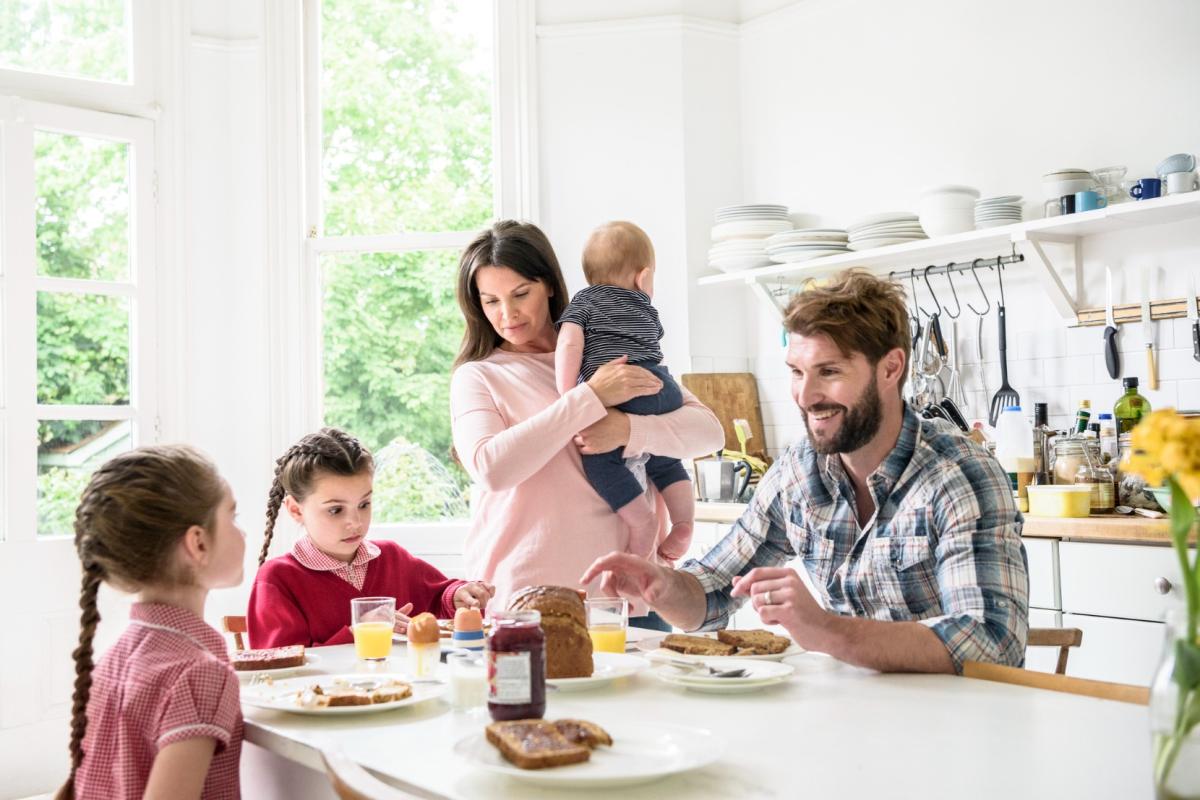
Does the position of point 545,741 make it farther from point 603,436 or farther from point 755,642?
point 603,436

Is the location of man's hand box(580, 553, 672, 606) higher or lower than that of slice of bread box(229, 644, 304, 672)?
higher

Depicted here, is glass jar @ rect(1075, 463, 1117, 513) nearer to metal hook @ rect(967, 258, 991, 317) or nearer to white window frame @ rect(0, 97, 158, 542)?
metal hook @ rect(967, 258, 991, 317)

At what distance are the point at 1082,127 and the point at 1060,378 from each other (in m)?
0.77

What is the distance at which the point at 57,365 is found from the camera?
4.03m

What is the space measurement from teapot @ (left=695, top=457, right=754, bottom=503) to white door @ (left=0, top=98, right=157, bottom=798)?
2.00 metres

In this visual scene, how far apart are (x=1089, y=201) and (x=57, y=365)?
3.37m

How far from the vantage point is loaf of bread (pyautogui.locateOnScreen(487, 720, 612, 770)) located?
1186 mm

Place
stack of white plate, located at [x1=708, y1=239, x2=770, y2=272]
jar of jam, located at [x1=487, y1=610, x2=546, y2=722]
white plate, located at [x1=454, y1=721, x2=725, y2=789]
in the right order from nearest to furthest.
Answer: white plate, located at [x1=454, y1=721, x2=725, y2=789] → jar of jam, located at [x1=487, y1=610, x2=546, y2=722] → stack of white plate, located at [x1=708, y1=239, x2=770, y2=272]

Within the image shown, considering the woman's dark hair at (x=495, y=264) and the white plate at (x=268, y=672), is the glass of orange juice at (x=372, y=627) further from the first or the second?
the woman's dark hair at (x=495, y=264)

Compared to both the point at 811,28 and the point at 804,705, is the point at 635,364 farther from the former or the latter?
the point at 811,28

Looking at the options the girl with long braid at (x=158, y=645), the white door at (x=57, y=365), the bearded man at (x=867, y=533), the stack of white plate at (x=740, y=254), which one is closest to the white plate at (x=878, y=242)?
the stack of white plate at (x=740, y=254)

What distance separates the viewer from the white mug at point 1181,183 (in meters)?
3.16

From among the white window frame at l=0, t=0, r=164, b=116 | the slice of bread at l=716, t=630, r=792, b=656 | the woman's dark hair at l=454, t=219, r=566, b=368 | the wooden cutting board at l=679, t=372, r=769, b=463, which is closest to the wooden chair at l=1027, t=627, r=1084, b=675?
the slice of bread at l=716, t=630, r=792, b=656

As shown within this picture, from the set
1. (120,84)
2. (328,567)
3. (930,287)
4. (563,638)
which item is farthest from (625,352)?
(120,84)
